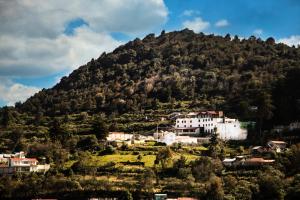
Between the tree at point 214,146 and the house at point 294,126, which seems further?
the house at point 294,126

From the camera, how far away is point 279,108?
7794cm

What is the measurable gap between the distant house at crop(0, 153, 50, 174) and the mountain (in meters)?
28.7

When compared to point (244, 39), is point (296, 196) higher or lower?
lower

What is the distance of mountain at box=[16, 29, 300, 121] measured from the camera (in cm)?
9600

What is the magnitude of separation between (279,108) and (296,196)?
2719 centimetres

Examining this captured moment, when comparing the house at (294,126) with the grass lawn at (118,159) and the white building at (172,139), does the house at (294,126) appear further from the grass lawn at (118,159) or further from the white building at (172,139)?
the grass lawn at (118,159)

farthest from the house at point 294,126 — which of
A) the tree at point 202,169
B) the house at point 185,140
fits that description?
the tree at point 202,169

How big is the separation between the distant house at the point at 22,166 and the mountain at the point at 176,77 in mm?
28658

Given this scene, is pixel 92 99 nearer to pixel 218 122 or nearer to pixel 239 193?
pixel 218 122

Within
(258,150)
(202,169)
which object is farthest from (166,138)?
(202,169)

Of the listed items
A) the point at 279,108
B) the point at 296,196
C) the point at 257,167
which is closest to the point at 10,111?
the point at 279,108

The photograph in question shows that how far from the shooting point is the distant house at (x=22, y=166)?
225 ft

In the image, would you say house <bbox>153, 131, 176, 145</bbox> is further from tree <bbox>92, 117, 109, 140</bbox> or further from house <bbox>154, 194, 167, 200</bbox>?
house <bbox>154, 194, 167, 200</bbox>

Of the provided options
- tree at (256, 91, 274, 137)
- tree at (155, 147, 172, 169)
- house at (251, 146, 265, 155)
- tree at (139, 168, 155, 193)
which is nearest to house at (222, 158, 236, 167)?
house at (251, 146, 265, 155)
